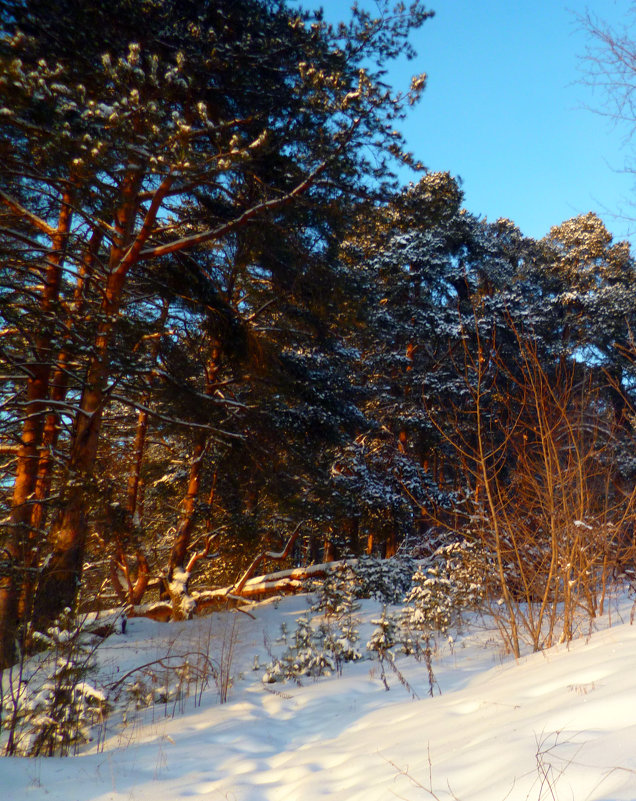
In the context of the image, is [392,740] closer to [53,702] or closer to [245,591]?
[53,702]

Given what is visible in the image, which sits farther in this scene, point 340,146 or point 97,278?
point 97,278

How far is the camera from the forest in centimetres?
526

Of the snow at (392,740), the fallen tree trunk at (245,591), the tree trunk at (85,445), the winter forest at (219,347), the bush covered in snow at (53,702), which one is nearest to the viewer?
the snow at (392,740)

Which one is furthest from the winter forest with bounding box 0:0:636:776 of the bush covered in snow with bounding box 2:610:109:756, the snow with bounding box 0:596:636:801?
the snow with bounding box 0:596:636:801

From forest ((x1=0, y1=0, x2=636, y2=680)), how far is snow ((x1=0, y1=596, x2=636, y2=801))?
3.31ft

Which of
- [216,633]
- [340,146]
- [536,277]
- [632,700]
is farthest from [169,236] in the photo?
[536,277]

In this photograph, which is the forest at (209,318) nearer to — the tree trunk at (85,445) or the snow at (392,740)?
Answer: the tree trunk at (85,445)

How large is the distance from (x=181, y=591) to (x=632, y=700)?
8201 millimetres

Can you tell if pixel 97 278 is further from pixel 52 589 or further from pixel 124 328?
pixel 52 589

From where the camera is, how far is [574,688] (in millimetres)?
2922

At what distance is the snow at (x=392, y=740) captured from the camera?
2088mm

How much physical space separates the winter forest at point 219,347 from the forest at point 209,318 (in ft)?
0.14

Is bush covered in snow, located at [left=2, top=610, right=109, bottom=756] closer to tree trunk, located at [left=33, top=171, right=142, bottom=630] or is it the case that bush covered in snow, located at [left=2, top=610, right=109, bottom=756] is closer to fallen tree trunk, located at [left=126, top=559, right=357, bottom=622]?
tree trunk, located at [left=33, top=171, right=142, bottom=630]

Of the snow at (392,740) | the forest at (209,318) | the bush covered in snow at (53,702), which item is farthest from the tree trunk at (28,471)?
the snow at (392,740)
